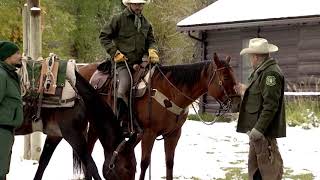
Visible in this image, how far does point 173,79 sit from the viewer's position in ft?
23.3

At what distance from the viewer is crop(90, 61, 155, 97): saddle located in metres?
7.04

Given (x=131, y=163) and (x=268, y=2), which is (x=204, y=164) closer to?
(x=131, y=163)

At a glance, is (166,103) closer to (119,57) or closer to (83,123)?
(119,57)

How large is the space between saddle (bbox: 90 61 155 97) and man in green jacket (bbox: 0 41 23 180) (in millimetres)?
2488

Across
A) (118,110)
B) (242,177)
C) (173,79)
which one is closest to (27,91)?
(118,110)

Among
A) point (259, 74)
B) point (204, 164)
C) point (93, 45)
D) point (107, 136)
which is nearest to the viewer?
point (259, 74)

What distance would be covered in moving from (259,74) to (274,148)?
74cm

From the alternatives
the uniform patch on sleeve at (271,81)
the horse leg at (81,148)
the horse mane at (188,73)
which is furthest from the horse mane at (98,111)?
the uniform patch on sleeve at (271,81)

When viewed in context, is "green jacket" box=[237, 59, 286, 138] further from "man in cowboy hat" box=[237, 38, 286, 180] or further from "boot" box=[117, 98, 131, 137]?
"boot" box=[117, 98, 131, 137]

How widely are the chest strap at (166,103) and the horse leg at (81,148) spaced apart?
1.23 m

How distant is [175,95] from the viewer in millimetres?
6996

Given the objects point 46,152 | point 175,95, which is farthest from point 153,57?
point 46,152

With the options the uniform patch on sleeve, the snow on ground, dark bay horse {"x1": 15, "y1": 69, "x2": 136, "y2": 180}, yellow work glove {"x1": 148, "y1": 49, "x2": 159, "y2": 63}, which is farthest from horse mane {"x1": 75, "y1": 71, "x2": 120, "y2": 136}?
the snow on ground

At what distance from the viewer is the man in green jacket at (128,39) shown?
282 inches
